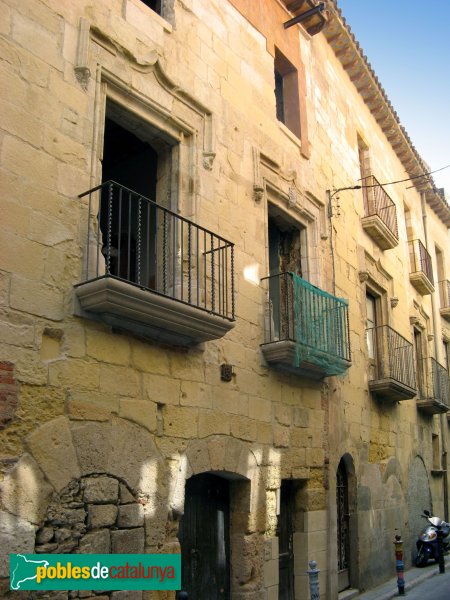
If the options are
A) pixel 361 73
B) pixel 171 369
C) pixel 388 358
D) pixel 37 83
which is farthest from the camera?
pixel 361 73

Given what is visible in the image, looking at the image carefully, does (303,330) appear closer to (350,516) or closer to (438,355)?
(350,516)

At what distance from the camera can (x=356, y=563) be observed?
32.0 feet

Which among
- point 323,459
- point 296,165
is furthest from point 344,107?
point 323,459

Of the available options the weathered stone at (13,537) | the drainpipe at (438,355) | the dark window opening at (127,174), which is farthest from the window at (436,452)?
the weathered stone at (13,537)

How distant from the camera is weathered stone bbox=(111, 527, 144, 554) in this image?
532 cm

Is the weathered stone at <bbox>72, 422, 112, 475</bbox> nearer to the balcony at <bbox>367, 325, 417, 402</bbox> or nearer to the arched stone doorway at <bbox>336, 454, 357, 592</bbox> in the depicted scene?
the arched stone doorway at <bbox>336, 454, 357, 592</bbox>

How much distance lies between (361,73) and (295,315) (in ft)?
22.5

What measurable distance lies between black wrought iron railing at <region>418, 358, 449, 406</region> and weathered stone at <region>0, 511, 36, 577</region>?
11.3 metres

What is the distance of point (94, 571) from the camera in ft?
16.7

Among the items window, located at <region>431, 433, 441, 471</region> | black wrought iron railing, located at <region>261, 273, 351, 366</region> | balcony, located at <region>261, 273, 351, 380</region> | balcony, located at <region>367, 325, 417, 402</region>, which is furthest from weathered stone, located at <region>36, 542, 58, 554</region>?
window, located at <region>431, 433, 441, 471</region>

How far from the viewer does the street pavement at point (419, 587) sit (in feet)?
30.6

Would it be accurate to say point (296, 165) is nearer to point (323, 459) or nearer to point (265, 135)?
point (265, 135)

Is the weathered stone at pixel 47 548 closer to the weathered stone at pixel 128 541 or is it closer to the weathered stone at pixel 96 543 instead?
the weathered stone at pixel 96 543

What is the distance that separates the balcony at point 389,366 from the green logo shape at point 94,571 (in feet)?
20.1
